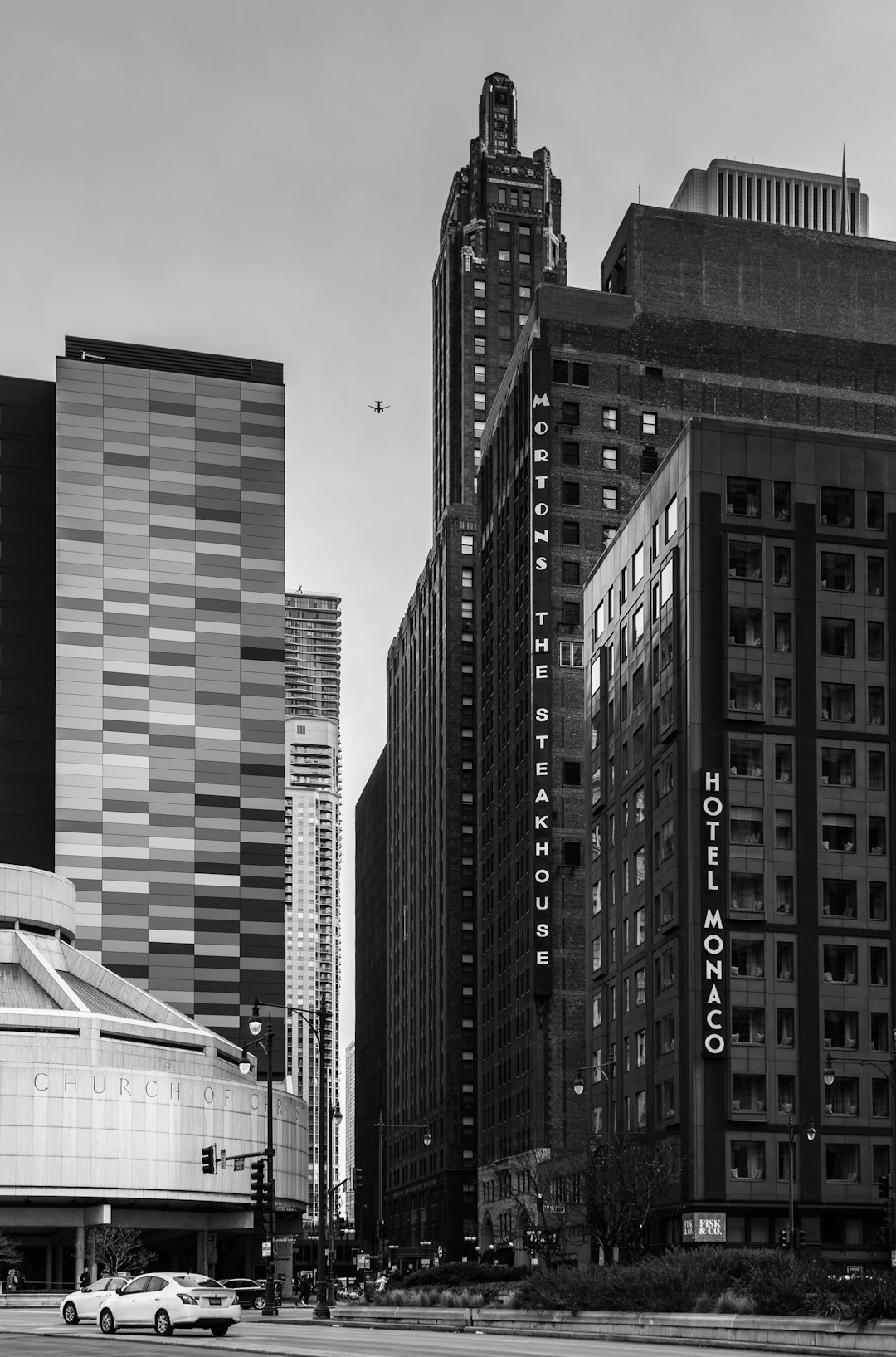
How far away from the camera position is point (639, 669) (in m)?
120

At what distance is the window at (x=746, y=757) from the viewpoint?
347ft

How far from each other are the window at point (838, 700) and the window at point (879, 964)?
13.2 metres

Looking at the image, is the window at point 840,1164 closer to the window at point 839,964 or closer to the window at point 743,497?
the window at point 839,964

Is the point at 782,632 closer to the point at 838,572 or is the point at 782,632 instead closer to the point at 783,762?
the point at 838,572

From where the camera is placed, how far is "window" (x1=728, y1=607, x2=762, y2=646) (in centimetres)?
10781

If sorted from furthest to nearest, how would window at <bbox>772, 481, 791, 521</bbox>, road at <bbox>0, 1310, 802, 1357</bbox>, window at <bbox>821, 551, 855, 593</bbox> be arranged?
window at <bbox>821, 551, 855, 593</bbox> < window at <bbox>772, 481, 791, 521</bbox> < road at <bbox>0, 1310, 802, 1357</bbox>

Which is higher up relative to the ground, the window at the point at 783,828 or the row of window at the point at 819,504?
the row of window at the point at 819,504

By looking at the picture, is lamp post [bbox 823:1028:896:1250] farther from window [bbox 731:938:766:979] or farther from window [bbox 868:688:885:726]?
window [bbox 868:688:885:726]

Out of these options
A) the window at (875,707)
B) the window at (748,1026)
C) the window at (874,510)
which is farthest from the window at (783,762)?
the window at (874,510)

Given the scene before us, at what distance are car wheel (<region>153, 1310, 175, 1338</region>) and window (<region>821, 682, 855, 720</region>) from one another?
2618 inches

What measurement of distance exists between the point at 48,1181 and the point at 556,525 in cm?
6420

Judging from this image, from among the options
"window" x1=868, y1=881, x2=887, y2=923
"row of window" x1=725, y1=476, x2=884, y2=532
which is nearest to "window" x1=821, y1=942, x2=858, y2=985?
"window" x1=868, y1=881, x2=887, y2=923

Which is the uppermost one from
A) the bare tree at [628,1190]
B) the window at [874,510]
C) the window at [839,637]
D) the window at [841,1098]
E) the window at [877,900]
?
the window at [874,510]

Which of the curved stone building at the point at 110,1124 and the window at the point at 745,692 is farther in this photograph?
the curved stone building at the point at 110,1124
